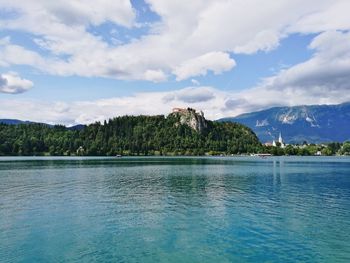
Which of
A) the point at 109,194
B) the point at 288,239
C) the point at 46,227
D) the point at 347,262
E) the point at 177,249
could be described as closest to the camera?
the point at 347,262

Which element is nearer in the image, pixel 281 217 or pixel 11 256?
pixel 11 256

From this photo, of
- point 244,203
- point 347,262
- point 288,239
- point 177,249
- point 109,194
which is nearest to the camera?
point 347,262

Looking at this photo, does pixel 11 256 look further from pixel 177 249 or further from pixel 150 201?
pixel 150 201

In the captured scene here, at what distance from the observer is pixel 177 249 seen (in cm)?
3161

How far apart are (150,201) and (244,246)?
1080 inches

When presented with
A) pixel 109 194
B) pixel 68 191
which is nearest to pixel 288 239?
pixel 109 194

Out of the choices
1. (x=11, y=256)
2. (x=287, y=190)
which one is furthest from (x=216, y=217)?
(x=287, y=190)

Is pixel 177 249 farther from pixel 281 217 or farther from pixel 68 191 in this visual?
pixel 68 191

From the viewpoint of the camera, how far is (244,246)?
1280 inches

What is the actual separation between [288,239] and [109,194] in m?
39.5

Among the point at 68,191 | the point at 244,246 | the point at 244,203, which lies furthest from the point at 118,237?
the point at 68,191

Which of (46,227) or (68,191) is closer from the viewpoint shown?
(46,227)

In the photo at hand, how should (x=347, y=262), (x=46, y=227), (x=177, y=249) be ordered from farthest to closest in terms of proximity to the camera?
(x=46, y=227) < (x=177, y=249) < (x=347, y=262)

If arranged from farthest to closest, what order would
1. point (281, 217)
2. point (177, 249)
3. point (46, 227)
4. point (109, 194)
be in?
point (109, 194) < point (281, 217) < point (46, 227) < point (177, 249)
